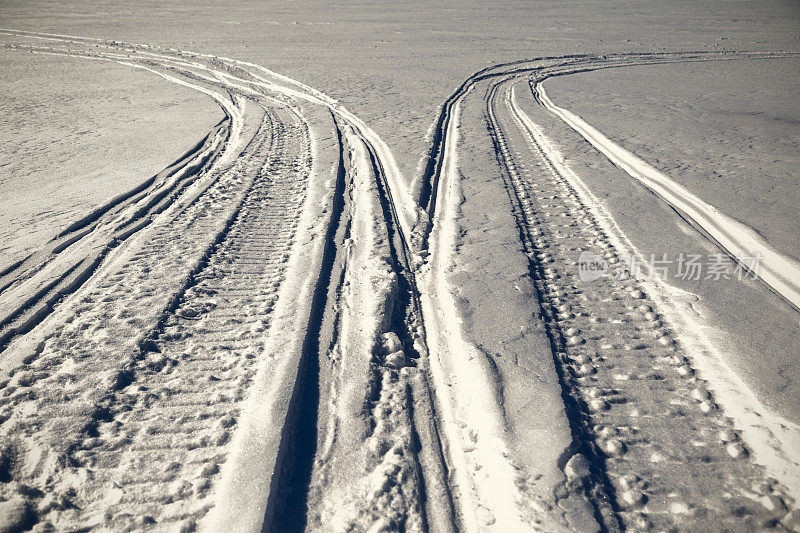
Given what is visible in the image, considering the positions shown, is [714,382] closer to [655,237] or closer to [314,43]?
[655,237]

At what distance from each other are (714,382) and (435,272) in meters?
1.94

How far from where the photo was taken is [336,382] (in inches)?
106

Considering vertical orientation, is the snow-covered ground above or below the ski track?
above

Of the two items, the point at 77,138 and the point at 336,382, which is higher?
the point at 77,138

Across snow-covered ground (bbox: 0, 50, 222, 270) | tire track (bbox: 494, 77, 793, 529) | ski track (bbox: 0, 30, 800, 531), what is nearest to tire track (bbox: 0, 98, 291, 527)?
ski track (bbox: 0, 30, 800, 531)

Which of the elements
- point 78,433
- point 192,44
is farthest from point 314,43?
point 78,433

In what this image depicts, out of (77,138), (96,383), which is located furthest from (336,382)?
(77,138)

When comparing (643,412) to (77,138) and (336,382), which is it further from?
(77,138)

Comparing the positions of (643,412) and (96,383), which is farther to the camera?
(96,383)

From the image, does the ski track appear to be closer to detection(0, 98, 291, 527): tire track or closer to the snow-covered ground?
detection(0, 98, 291, 527): tire track

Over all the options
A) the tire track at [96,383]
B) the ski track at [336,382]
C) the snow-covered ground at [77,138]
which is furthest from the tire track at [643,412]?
the snow-covered ground at [77,138]

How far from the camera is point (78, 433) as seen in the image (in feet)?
7.70

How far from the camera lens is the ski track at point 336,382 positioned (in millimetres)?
2092

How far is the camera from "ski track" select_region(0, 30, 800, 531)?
209 centimetres
